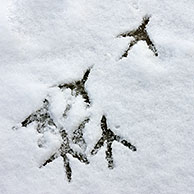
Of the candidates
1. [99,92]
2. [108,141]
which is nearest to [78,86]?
[99,92]

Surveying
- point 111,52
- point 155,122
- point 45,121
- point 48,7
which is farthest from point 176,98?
point 48,7

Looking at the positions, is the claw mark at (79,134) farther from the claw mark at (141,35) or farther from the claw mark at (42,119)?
the claw mark at (141,35)

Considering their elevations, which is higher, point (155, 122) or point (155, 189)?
point (155, 122)

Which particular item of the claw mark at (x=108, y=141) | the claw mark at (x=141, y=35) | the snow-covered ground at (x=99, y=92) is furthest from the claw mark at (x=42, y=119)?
the claw mark at (x=141, y=35)

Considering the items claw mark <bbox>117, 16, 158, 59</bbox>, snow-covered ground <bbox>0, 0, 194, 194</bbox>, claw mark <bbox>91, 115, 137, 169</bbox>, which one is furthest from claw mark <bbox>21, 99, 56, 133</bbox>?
claw mark <bbox>117, 16, 158, 59</bbox>

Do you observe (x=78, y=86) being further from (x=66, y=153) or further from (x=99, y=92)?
(x=66, y=153)

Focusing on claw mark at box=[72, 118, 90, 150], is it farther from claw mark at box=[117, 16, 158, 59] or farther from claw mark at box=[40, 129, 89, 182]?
claw mark at box=[117, 16, 158, 59]

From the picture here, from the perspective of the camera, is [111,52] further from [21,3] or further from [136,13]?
[21,3]
